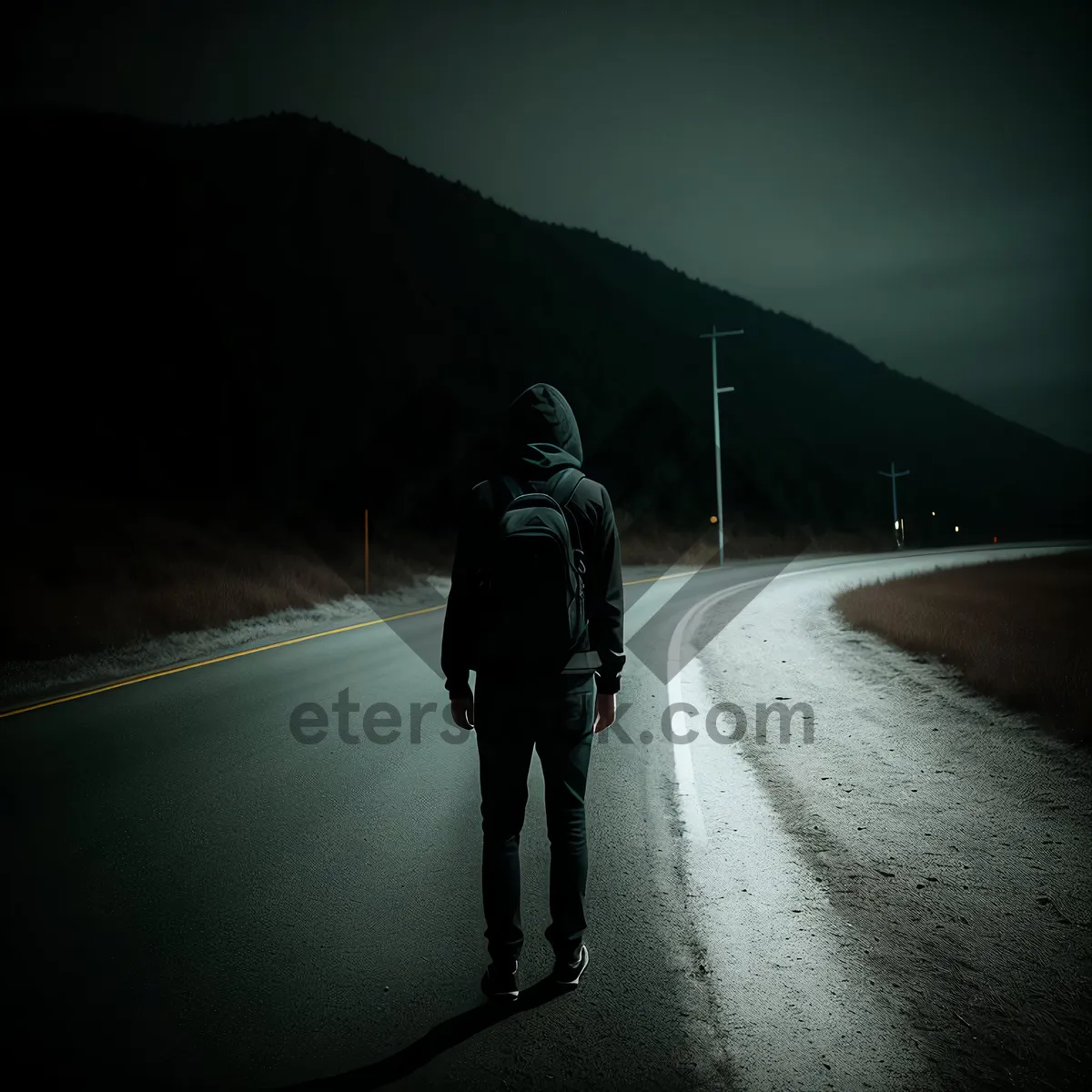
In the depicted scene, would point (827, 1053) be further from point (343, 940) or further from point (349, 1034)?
point (343, 940)

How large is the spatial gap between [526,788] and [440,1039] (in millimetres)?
918

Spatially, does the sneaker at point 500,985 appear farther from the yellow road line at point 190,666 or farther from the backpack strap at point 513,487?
the yellow road line at point 190,666

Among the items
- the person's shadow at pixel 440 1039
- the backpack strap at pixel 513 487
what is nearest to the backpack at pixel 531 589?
the backpack strap at pixel 513 487

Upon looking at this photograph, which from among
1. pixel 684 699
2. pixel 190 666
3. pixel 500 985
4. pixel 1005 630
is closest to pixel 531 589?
pixel 500 985

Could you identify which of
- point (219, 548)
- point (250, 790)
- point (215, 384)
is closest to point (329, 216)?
point (215, 384)

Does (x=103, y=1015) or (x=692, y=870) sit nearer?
(x=103, y=1015)

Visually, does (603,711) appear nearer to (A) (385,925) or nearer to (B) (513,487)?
(B) (513,487)

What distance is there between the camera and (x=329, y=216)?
6725 cm

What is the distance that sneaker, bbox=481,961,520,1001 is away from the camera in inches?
115

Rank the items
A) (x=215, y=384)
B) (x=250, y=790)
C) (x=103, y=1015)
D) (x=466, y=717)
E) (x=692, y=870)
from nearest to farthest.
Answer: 1. (x=103, y=1015)
2. (x=466, y=717)
3. (x=692, y=870)
4. (x=250, y=790)
5. (x=215, y=384)

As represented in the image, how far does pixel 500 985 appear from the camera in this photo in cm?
294

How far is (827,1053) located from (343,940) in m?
2.06

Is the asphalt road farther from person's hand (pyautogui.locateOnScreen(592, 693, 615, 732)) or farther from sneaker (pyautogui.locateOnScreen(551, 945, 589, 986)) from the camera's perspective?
person's hand (pyautogui.locateOnScreen(592, 693, 615, 732))

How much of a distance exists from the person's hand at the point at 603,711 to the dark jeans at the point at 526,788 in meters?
0.16
